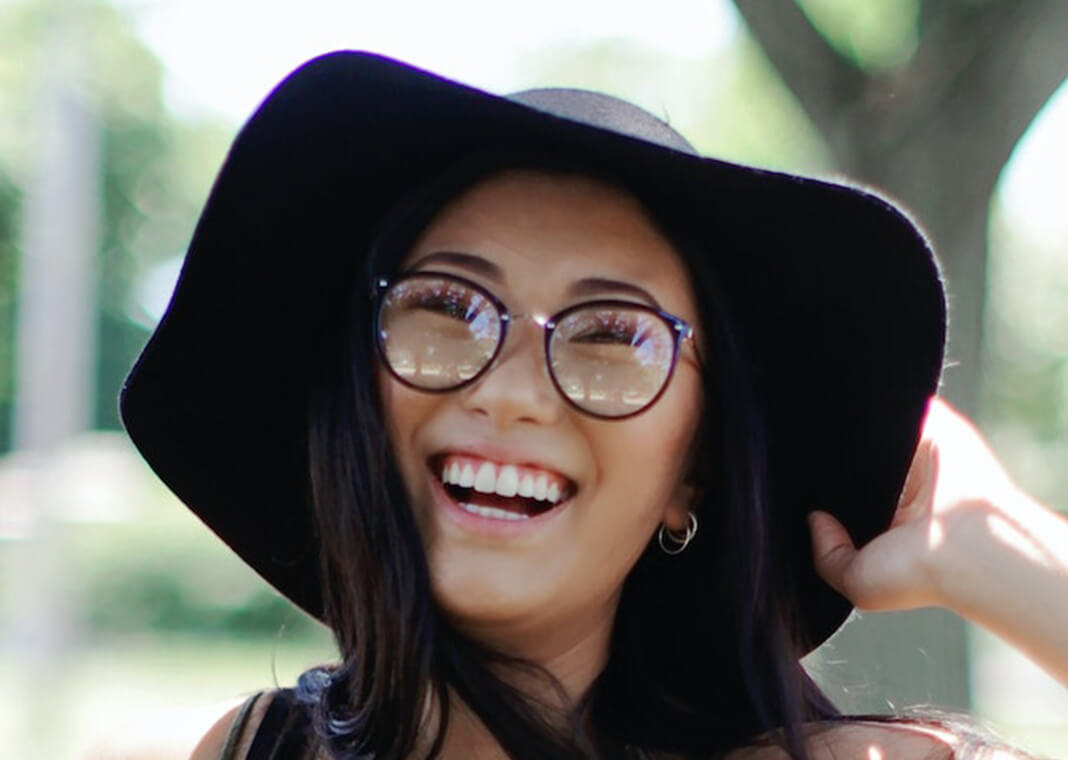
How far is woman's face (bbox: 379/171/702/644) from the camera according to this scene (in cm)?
227

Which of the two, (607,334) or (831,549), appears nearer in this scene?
(607,334)

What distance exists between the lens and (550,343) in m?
2.26

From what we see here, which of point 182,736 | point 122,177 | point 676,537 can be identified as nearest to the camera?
point 182,736

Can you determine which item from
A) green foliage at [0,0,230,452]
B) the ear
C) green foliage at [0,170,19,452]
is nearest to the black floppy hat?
the ear

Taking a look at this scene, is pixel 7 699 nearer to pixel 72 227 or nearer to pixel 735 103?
pixel 72 227

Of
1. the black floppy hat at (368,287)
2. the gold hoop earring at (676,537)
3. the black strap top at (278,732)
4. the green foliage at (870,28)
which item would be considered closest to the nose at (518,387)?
the black floppy hat at (368,287)

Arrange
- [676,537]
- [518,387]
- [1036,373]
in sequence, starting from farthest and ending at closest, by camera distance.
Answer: [1036,373] < [676,537] < [518,387]

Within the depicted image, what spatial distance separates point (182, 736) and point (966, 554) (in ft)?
3.75

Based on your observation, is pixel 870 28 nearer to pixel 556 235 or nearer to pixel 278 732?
pixel 556 235

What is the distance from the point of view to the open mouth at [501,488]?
2.28 metres

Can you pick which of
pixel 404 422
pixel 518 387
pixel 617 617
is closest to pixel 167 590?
pixel 617 617

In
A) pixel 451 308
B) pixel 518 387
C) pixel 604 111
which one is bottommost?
pixel 518 387

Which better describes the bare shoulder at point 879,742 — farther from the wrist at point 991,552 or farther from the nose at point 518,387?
the nose at point 518,387

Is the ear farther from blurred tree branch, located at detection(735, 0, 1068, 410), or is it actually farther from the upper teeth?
blurred tree branch, located at detection(735, 0, 1068, 410)
